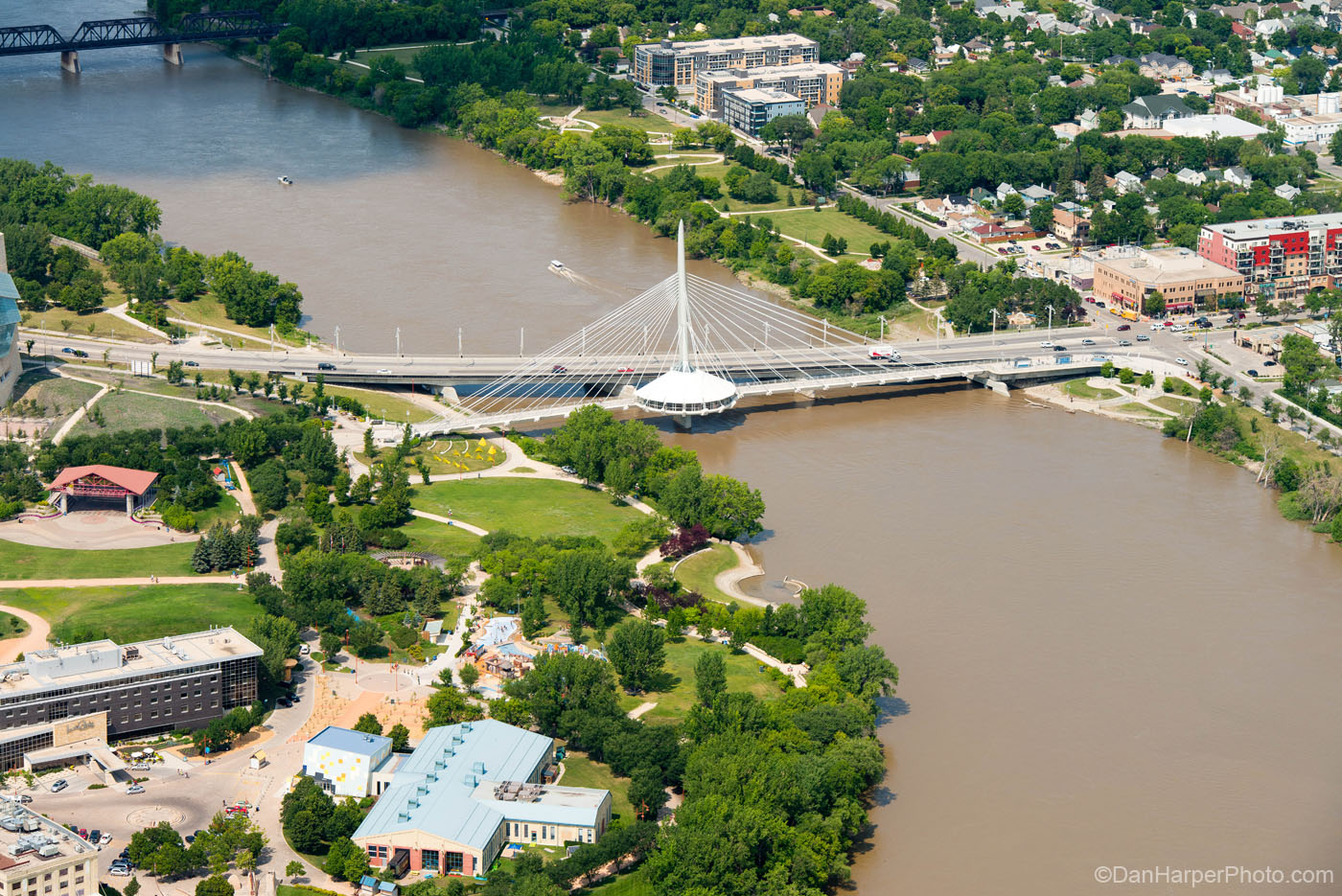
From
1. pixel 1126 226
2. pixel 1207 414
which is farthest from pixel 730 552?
pixel 1126 226

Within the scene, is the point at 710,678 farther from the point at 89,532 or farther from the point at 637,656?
the point at 89,532

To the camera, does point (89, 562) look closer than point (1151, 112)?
Yes

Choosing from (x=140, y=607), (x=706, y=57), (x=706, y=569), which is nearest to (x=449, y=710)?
(x=140, y=607)

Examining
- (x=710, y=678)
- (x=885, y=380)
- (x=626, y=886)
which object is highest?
(x=885, y=380)

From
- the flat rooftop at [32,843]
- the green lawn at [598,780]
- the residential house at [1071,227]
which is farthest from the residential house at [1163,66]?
the flat rooftop at [32,843]

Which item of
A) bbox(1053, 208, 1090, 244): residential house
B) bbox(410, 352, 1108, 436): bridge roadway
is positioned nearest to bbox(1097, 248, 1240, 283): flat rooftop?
bbox(1053, 208, 1090, 244): residential house

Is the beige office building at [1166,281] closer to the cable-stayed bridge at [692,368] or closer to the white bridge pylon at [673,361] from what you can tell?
the cable-stayed bridge at [692,368]
